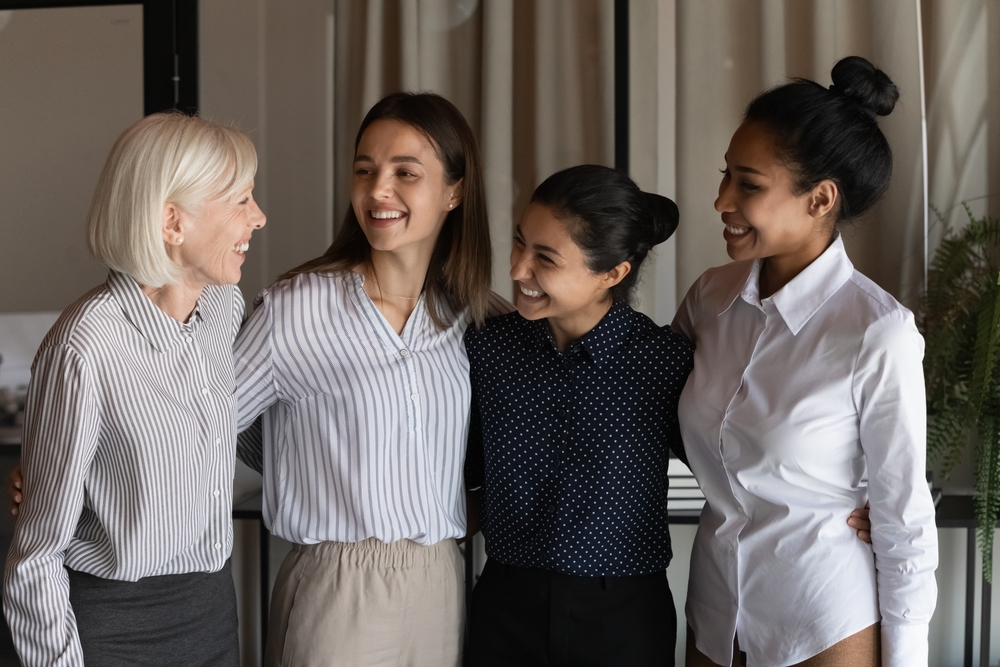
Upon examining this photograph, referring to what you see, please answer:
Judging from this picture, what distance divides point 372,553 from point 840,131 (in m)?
1.15

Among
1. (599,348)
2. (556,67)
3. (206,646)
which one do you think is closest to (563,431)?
(599,348)

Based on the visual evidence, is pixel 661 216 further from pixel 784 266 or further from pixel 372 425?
pixel 372 425

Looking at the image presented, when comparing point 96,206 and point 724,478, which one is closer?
point 96,206

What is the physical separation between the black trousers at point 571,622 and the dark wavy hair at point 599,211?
23.7 inches

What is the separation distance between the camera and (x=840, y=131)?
1.56m

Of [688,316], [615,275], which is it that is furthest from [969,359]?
[615,275]

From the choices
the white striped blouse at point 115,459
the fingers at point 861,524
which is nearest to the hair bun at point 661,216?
the fingers at point 861,524

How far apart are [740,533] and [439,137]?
0.96 metres

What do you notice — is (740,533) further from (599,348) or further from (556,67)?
(556,67)

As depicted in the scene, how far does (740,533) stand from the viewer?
1.59m

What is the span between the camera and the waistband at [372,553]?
164 cm

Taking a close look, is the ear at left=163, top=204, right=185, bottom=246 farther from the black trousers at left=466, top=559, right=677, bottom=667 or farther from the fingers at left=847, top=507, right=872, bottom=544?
the fingers at left=847, top=507, right=872, bottom=544

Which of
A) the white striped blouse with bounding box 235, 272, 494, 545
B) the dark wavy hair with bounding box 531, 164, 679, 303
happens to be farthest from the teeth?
the white striped blouse with bounding box 235, 272, 494, 545

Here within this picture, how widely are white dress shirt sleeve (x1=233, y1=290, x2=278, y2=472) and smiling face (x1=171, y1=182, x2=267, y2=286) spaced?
0.16 m
